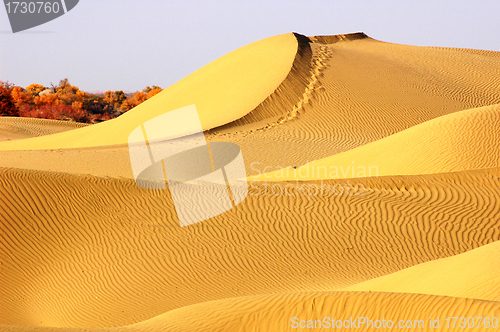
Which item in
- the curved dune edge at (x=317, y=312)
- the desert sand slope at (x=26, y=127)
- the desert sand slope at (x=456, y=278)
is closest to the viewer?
the curved dune edge at (x=317, y=312)

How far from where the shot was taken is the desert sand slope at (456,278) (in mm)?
6480

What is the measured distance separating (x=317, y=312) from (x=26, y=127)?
124 feet

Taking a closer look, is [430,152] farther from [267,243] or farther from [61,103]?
[61,103]

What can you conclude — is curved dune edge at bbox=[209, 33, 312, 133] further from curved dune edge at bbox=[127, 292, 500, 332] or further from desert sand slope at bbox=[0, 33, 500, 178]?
curved dune edge at bbox=[127, 292, 500, 332]

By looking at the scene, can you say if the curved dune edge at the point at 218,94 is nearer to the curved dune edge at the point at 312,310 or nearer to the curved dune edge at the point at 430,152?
the curved dune edge at the point at 430,152

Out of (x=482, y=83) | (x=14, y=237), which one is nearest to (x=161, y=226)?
(x=14, y=237)

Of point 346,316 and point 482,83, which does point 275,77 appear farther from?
point 346,316

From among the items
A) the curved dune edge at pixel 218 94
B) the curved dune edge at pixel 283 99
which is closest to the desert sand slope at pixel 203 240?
the curved dune edge at pixel 283 99

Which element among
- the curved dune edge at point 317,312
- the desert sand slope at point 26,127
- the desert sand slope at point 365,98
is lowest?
the desert sand slope at point 365,98

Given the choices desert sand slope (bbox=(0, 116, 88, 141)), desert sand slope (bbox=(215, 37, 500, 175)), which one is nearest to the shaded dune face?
desert sand slope (bbox=(215, 37, 500, 175))

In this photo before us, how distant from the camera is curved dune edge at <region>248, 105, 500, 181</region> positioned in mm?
16047

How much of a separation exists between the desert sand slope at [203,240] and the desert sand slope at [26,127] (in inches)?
1017

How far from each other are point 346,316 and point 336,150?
58.9ft

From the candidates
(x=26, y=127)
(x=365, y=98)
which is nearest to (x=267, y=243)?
(x=365, y=98)
